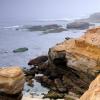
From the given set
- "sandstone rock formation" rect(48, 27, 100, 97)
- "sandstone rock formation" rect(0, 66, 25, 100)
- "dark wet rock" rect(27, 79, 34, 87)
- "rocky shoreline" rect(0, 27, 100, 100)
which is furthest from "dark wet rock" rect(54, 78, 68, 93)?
"sandstone rock formation" rect(0, 66, 25, 100)

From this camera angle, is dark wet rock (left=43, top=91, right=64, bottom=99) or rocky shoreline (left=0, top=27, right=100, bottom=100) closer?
dark wet rock (left=43, top=91, right=64, bottom=99)

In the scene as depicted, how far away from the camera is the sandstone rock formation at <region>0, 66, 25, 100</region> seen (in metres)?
22.4

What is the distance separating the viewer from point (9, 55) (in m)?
58.4

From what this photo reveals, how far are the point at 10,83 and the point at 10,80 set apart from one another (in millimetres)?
256

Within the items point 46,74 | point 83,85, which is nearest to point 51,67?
point 46,74

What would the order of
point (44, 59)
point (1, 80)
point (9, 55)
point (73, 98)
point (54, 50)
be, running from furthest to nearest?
1. point (9, 55)
2. point (44, 59)
3. point (54, 50)
4. point (73, 98)
5. point (1, 80)

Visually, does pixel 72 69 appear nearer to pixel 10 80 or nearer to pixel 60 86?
pixel 60 86

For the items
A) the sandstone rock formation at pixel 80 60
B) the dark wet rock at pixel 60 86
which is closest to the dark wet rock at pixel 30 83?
the dark wet rock at pixel 60 86

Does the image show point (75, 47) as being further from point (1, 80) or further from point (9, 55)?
point (9, 55)

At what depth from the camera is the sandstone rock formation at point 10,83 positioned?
73.6ft

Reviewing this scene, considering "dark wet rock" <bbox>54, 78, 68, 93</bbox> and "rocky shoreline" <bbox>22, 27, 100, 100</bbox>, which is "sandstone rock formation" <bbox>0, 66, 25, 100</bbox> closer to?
"rocky shoreline" <bbox>22, 27, 100, 100</bbox>

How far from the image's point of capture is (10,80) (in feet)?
73.3

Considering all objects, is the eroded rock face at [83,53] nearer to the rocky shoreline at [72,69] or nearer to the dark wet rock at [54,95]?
the rocky shoreline at [72,69]

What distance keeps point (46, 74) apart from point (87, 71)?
9.14 metres
